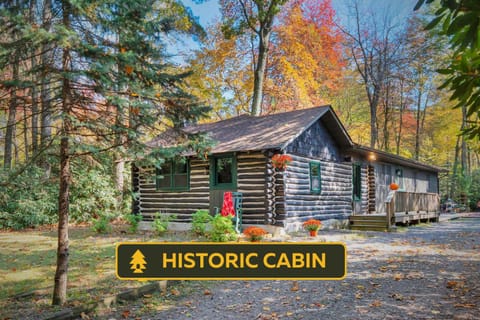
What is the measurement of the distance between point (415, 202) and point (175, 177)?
11.0m

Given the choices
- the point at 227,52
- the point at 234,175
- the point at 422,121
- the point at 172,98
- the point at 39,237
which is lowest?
the point at 39,237

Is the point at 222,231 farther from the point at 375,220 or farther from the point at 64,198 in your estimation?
the point at 375,220

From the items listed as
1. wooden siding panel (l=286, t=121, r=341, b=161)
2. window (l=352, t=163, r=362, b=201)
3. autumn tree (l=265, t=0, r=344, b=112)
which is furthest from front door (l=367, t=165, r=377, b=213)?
autumn tree (l=265, t=0, r=344, b=112)

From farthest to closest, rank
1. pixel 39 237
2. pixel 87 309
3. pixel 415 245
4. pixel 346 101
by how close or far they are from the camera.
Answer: pixel 346 101, pixel 39 237, pixel 415 245, pixel 87 309

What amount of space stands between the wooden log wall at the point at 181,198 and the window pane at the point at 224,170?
0.41 m

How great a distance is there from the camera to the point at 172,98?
5430 mm

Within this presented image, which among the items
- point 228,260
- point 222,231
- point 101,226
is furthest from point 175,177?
point 228,260

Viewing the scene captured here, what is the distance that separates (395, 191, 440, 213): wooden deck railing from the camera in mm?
15731

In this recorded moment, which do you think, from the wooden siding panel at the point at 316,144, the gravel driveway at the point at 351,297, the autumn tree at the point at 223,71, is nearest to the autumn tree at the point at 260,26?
the autumn tree at the point at 223,71

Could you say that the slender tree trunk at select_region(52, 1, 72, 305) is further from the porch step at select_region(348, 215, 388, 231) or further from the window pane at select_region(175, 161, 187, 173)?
the porch step at select_region(348, 215, 388, 231)

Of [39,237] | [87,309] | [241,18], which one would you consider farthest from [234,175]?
[241,18]

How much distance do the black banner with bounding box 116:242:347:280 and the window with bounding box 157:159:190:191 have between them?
9.15 meters

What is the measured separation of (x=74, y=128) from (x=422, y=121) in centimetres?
3391

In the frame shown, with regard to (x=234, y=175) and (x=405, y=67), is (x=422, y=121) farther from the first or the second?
(x=234, y=175)
